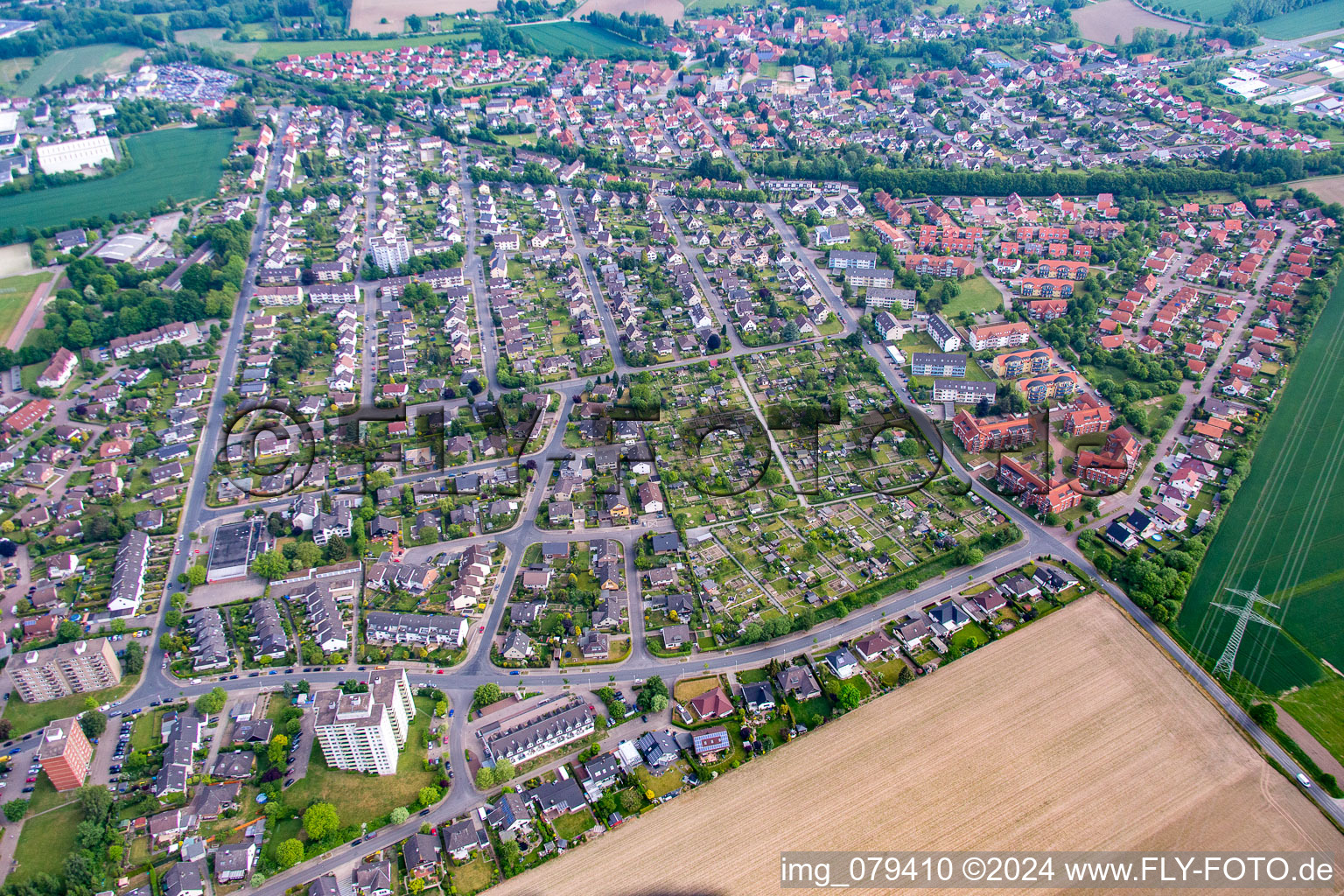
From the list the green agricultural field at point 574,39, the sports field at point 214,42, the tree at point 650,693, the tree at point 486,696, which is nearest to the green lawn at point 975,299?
the tree at point 650,693

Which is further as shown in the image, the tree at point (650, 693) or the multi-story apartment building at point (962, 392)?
the multi-story apartment building at point (962, 392)

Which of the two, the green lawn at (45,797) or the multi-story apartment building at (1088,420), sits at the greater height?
the multi-story apartment building at (1088,420)

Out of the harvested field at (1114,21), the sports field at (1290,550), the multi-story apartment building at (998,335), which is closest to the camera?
the sports field at (1290,550)

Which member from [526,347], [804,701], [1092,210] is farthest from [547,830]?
[1092,210]

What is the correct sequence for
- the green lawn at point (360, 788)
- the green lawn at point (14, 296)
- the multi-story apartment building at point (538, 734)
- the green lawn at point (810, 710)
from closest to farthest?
1. the green lawn at point (360, 788)
2. the multi-story apartment building at point (538, 734)
3. the green lawn at point (810, 710)
4. the green lawn at point (14, 296)

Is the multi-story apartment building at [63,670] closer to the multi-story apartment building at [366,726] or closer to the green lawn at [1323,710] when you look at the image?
the multi-story apartment building at [366,726]

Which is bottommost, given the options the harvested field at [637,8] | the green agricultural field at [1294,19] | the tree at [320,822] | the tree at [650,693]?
the tree at [320,822]

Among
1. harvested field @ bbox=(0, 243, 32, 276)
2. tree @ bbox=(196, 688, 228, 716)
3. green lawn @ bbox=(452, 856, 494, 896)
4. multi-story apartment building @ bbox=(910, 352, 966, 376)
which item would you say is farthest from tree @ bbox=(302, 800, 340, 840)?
harvested field @ bbox=(0, 243, 32, 276)
